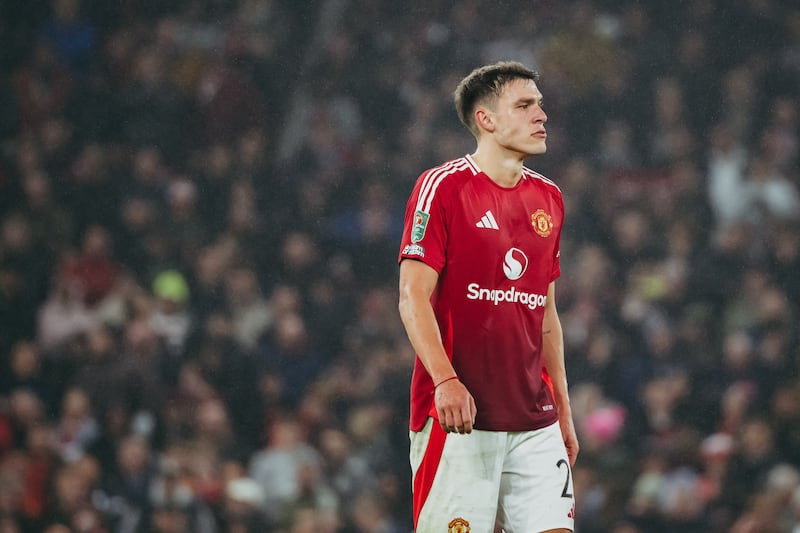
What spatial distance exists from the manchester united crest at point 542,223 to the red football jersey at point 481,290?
5 centimetres

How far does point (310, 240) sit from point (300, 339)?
1381 mm

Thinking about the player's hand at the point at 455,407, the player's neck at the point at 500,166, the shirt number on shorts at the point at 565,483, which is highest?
the player's neck at the point at 500,166

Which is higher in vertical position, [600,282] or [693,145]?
[693,145]

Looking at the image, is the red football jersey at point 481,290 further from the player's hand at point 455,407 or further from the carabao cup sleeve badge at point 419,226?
the player's hand at point 455,407

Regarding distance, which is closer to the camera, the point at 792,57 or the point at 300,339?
the point at 300,339

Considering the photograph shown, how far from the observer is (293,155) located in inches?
440

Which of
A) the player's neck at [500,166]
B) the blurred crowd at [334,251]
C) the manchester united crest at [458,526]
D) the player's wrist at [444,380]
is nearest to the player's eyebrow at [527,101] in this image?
the player's neck at [500,166]

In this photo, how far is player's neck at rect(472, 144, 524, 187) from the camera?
3855mm

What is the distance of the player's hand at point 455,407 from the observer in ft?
11.2

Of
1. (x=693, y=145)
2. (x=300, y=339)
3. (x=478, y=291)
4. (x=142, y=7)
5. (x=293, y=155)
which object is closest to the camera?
(x=478, y=291)

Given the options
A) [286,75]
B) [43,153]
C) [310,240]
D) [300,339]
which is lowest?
[300,339]

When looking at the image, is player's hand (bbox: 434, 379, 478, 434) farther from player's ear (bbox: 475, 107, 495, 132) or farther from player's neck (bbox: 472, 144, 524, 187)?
player's ear (bbox: 475, 107, 495, 132)

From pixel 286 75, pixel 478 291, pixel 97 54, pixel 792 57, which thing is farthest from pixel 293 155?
pixel 478 291

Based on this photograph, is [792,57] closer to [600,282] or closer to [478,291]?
[600,282]
